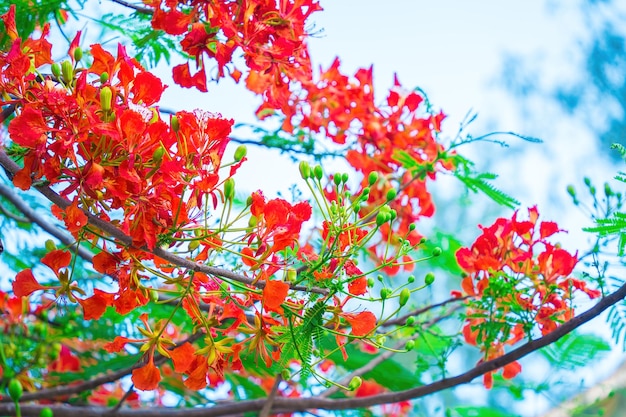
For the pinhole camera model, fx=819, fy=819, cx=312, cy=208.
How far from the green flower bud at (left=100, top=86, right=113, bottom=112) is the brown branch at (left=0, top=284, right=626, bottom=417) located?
0.67 metres

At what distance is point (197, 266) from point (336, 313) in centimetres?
19

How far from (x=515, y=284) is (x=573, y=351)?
0.49 meters

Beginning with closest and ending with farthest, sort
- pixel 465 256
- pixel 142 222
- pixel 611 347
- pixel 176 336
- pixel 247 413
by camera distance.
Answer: pixel 142 222 → pixel 465 256 → pixel 247 413 → pixel 611 347 → pixel 176 336

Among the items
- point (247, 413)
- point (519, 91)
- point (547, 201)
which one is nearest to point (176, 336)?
point (247, 413)

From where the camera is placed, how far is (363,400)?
1.34 m

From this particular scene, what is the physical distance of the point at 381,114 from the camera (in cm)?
187

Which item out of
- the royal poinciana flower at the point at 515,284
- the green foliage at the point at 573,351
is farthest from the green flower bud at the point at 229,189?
the green foliage at the point at 573,351

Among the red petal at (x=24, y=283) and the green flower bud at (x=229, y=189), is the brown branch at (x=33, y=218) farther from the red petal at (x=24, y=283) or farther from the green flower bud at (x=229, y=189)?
the green flower bud at (x=229, y=189)

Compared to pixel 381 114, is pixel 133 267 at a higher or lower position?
lower

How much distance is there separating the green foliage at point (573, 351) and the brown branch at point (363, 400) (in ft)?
1.76

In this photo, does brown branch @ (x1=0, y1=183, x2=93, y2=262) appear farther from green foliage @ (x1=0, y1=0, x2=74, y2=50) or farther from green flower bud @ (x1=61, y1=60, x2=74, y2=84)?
green flower bud @ (x1=61, y1=60, x2=74, y2=84)

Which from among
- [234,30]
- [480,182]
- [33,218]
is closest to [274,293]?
[234,30]

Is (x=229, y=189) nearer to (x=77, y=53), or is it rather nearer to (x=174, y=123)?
(x=174, y=123)

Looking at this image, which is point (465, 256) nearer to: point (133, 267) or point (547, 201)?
point (133, 267)
